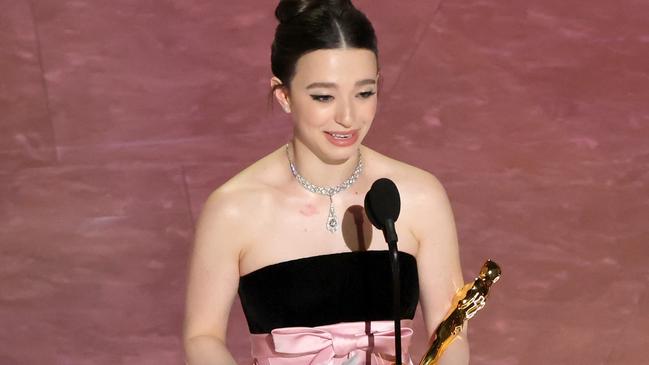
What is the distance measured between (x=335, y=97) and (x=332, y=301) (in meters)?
0.42

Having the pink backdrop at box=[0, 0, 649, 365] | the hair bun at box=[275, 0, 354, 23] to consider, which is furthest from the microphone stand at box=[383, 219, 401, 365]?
the pink backdrop at box=[0, 0, 649, 365]

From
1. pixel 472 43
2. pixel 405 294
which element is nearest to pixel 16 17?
pixel 472 43

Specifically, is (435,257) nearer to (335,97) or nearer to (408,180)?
(408,180)

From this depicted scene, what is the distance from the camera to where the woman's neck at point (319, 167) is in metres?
2.46

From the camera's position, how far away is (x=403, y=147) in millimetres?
4062

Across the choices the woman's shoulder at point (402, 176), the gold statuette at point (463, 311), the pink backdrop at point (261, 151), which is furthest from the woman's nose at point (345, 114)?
the pink backdrop at point (261, 151)

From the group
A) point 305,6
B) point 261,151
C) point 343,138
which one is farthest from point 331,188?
point 261,151

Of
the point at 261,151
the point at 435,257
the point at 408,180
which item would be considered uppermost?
the point at 408,180

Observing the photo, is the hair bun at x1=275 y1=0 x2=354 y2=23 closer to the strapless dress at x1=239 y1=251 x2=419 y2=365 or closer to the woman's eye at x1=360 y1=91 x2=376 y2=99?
the woman's eye at x1=360 y1=91 x2=376 y2=99

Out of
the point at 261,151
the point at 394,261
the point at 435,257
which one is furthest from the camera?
the point at 261,151

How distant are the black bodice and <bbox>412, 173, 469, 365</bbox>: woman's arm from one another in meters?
0.06

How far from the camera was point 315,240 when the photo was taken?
247 cm

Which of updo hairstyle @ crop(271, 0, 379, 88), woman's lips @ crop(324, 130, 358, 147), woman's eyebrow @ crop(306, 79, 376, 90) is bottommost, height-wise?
woman's lips @ crop(324, 130, 358, 147)

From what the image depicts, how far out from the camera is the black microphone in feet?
6.77
